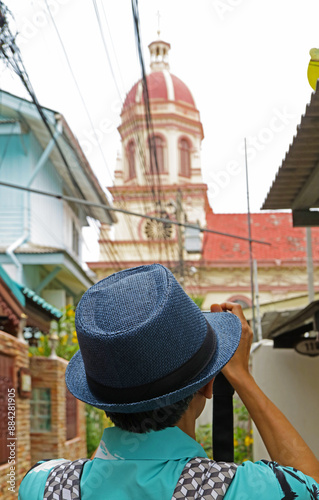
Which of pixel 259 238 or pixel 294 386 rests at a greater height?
pixel 259 238

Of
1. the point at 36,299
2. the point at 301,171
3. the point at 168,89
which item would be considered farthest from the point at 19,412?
the point at 168,89

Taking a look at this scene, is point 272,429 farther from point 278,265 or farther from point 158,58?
point 158,58

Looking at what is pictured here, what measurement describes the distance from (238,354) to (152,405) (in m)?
0.28

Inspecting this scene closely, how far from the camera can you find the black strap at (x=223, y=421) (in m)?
1.44

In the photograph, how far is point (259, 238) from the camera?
3294cm

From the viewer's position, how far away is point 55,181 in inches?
603

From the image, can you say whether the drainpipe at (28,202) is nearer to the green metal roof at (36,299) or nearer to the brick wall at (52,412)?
the green metal roof at (36,299)

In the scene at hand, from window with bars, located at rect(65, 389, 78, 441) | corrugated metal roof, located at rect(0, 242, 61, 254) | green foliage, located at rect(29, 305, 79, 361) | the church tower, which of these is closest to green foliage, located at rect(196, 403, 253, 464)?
window with bars, located at rect(65, 389, 78, 441)

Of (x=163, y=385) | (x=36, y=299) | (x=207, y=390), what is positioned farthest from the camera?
(x=36, y=299)

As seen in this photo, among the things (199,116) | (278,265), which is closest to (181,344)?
(278,265)

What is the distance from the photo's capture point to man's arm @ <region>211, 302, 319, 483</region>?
129 centimetres

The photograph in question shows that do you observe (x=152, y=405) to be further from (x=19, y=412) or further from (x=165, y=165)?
(x=165, y=165)

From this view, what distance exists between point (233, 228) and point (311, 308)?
29633mm

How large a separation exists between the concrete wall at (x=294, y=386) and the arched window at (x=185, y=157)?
27.1 m
